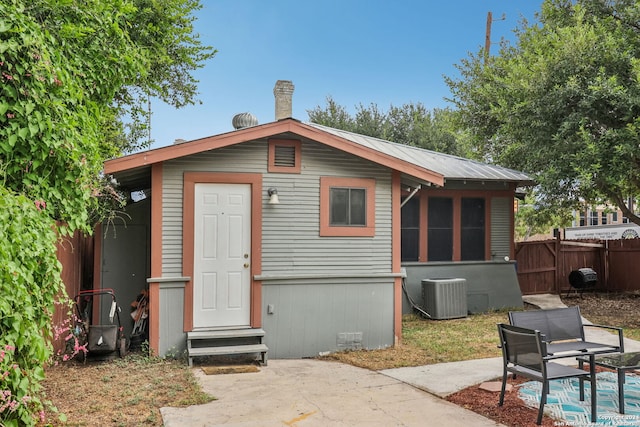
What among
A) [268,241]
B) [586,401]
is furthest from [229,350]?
[586,401]

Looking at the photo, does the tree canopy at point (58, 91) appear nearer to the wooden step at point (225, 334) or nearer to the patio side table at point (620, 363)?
→ the wooden step at point (225, 334)

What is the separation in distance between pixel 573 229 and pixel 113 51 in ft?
109

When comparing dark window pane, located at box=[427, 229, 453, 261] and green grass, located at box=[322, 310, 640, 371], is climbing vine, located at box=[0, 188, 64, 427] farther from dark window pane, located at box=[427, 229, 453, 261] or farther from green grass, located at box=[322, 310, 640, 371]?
dark window pane, located at box=[427, 229, 453, 261]

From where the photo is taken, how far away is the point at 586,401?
5000 mm

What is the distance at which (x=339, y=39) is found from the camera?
22.5 meters

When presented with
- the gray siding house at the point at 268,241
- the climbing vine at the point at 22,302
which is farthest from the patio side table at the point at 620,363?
the climbing vine at the point at 22,302

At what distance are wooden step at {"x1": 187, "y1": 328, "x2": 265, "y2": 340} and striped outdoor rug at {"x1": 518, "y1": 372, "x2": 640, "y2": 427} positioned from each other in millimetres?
3437

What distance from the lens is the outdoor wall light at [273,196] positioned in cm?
716

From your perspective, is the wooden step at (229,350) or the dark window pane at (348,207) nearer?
the wooden step at (229,350)

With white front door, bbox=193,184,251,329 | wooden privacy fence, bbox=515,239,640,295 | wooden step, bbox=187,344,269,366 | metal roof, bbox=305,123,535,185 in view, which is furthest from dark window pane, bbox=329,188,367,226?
wooden privacy fence, bbox=515,239,640,295

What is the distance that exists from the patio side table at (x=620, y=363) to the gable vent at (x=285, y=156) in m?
4.49

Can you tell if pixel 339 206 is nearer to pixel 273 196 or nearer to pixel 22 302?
pixel 273 196

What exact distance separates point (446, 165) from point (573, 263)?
5.84 m

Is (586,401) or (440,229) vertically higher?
(440,229)
